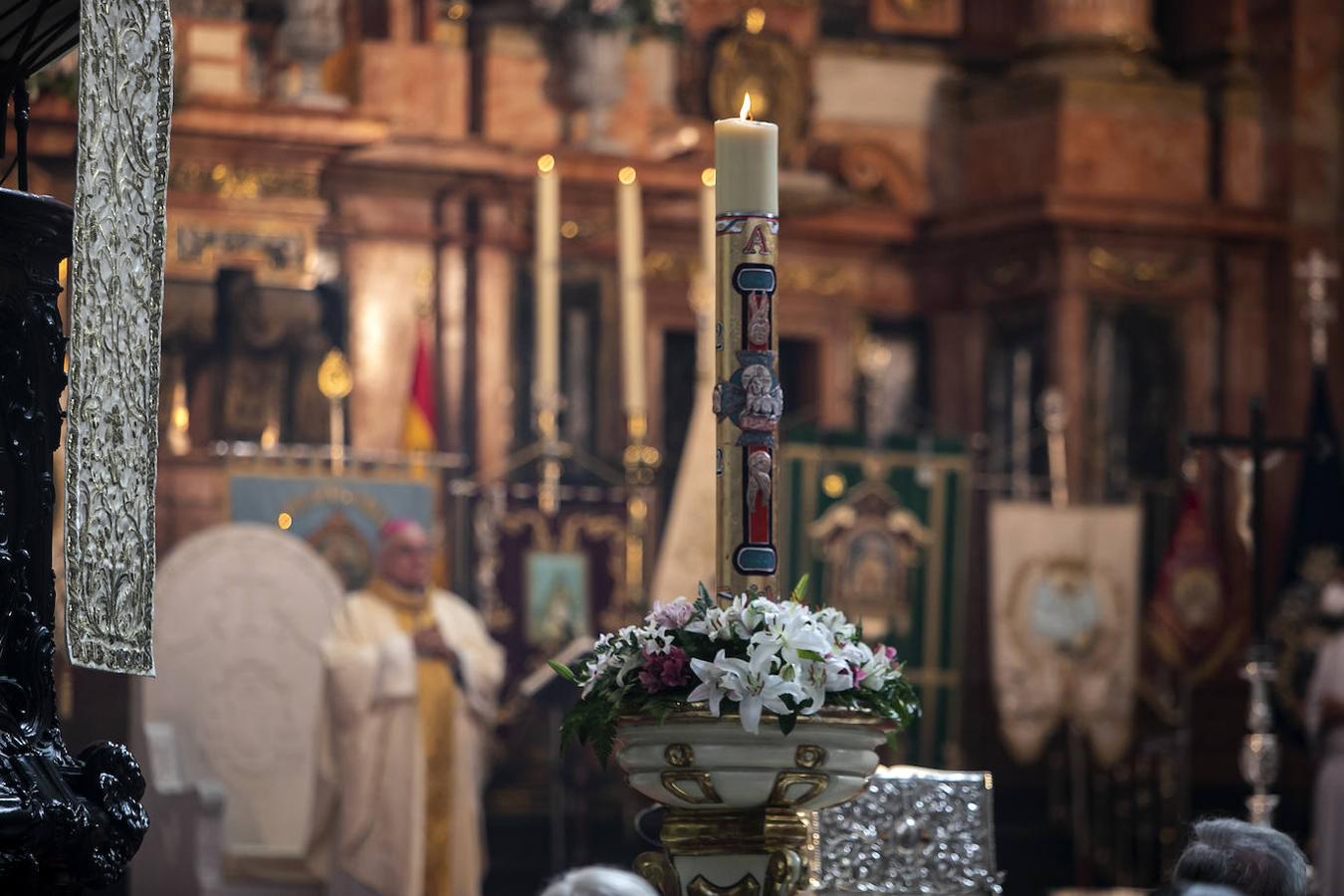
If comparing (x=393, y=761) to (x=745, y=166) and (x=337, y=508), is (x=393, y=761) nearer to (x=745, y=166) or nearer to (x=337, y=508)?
(x=337, y=508)

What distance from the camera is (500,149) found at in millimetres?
12773

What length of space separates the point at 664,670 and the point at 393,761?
6093mm

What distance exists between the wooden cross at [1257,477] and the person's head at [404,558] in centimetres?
292

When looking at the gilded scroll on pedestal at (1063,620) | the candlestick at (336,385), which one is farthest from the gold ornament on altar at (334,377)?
the gilded scroll on pedestal at (1063,620)

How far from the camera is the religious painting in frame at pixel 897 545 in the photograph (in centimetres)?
1251

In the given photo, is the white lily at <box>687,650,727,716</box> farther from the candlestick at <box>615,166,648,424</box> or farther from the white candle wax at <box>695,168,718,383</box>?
the white candle wax at <box>695,168,718,383</box>

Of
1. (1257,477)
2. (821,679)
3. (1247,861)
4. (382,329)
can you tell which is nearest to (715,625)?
(821,679)

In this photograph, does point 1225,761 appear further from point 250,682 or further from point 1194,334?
point 250,682

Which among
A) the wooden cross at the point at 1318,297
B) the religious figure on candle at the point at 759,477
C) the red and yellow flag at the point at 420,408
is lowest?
the religious figure on candle at the point at 759,477

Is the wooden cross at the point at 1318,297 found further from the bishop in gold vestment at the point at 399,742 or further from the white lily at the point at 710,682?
the white lily at the point at 710,682

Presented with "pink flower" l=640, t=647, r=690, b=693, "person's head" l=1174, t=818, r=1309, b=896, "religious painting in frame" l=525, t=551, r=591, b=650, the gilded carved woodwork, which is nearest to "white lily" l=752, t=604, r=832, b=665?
"pink flower" l=640, t=647, r=690, b=693

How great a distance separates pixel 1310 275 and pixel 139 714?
5456 millimetres

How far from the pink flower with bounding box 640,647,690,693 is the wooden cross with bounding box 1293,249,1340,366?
8167 millimetres

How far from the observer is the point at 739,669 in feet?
16.4
